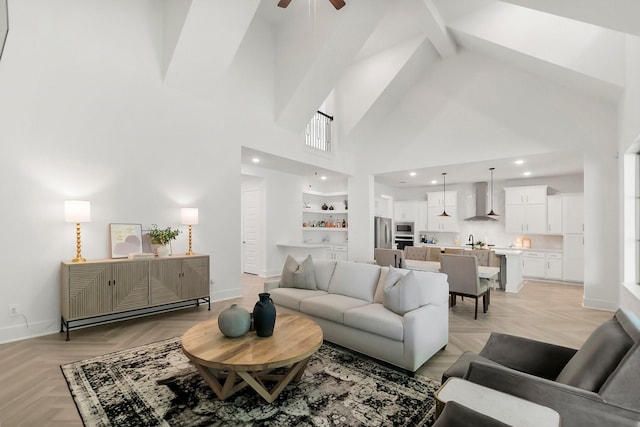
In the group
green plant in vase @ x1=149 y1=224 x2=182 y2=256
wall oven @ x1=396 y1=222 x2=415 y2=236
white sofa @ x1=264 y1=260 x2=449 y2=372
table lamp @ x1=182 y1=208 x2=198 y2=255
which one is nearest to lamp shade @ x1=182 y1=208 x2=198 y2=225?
table lamp @ x1=182 y1=208 x2=198 y2=255

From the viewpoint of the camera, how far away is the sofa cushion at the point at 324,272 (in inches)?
154

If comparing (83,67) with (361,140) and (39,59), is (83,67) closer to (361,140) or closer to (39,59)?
(39,59)

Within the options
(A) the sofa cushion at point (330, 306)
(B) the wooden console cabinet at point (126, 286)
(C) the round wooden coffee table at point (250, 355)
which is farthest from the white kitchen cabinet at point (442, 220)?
(C) the round wooden coffee table at point (250, 355)

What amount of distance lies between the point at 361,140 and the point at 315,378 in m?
6.03

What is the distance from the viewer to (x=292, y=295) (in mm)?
3615

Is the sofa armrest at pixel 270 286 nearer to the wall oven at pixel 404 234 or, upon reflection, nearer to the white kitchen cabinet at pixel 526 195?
the wall oven at pixel 404 234

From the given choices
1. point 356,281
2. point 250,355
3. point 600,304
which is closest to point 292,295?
point 356,281

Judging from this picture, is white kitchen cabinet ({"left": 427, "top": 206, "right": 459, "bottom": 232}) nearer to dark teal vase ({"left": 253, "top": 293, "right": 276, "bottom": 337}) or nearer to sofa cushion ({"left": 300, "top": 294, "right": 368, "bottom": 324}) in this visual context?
sofa cushion ({"left": 300, "top": 294, "right": 368, "bottom": 324})

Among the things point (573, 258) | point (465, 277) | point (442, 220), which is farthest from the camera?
point (442, 220)

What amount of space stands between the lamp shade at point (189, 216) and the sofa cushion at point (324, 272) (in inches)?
75.5

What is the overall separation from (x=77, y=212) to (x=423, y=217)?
823 cm

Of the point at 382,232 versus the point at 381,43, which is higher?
the point at 381,43

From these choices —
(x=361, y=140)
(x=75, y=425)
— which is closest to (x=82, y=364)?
(x=75, y=425)

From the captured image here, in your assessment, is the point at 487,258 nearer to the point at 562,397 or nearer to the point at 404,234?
the point at 404,234
